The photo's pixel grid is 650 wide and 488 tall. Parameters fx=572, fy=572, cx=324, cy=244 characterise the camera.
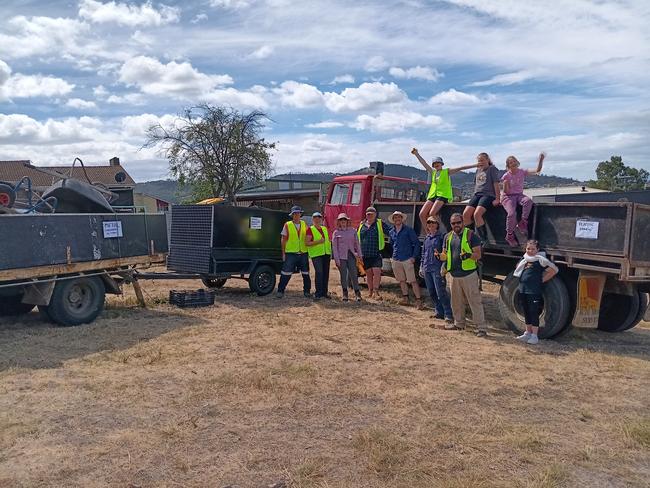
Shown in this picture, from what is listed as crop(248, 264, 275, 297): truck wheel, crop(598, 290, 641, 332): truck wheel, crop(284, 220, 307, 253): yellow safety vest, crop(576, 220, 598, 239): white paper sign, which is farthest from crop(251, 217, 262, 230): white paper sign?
crop(598, 290, 641, 332): truck wheel

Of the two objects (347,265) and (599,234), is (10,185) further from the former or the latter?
(599,234)

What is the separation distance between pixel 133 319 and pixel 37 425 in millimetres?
4132

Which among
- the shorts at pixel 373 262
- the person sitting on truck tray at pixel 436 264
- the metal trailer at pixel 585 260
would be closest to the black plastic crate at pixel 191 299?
the shorts at pixel 373 262

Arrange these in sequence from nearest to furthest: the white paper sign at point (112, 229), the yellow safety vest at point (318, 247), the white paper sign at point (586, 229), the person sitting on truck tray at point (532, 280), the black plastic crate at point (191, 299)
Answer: the white paper sign at point (586, 229) < the person sitting on truck tray at point (532, 280) < the white paper sign at point (112, 229) < the black plastic crate at point (191, 299) < the yellow safety vest at point (318, 247)

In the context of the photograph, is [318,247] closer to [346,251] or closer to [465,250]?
[346,251]

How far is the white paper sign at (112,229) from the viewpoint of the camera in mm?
8534

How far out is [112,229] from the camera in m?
8.66

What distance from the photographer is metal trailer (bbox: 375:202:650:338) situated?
21.3ft

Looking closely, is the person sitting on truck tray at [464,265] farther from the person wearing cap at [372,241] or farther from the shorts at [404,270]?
the person wearing cap at [372,241]

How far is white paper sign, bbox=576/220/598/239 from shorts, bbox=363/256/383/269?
3938mm

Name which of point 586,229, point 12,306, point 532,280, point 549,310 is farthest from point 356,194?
point 12,306

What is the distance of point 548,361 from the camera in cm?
647

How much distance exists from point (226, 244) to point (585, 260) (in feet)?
19.7

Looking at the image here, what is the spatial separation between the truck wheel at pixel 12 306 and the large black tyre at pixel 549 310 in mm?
6858
